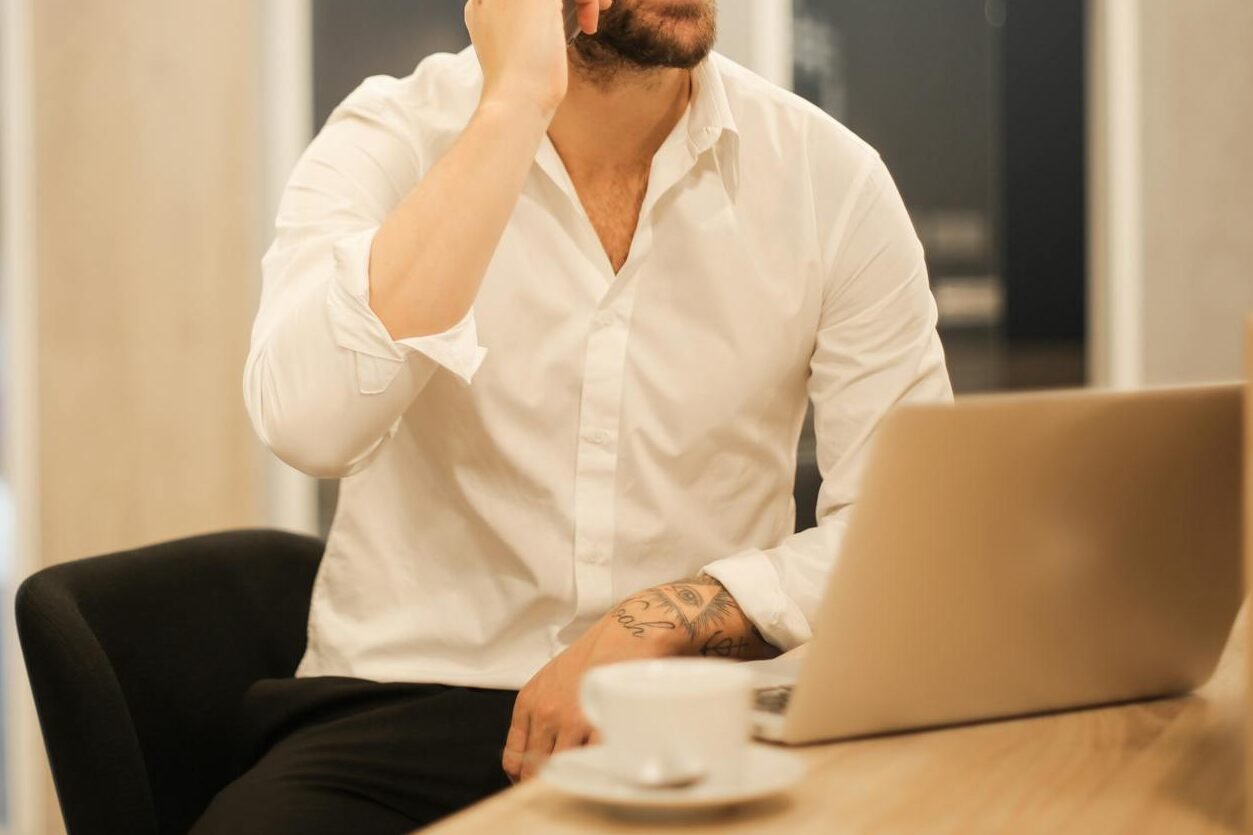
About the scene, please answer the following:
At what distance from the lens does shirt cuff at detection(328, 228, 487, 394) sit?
1261 millimetres

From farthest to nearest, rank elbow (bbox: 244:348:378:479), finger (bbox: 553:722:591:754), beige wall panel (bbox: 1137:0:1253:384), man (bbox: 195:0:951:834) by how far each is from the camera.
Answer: beige wall panel (bbox: 1137:0:1253:384), man (bbox: 195:0:951:834), elbow (bbox: 244:348:378:479), finger (bbox: 553:722:591:754)

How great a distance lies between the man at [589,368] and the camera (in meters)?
1.40

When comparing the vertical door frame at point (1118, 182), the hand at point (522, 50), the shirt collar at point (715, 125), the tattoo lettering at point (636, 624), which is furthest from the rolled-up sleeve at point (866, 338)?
the vertical door frame at point (1118, 182)

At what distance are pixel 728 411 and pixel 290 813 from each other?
2.00ft

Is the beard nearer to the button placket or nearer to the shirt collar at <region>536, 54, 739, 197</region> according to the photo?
the shirt collar at <region>536, 54, 739, 197</region>

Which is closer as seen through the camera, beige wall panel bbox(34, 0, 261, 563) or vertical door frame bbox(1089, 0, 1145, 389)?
beige wall panel bbox(34, 0, 261, 563)

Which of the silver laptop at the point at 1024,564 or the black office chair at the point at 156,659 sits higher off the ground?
the silver laptop at the point at 1024,564

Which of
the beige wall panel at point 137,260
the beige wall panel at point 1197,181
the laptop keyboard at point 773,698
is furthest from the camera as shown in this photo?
the beige wall panel at point 1197,181

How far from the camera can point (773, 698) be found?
36.3 inches

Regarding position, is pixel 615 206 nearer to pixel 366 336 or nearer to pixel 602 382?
pixel 602 382

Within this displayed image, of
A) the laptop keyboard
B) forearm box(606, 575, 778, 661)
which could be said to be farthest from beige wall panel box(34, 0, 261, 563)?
the laptop keyboard

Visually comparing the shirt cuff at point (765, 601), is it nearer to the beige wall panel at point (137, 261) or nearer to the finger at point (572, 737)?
the finger at point (572, 737)

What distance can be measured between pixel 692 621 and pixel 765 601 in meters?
0.07

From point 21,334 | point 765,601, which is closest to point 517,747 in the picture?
point 765,601
